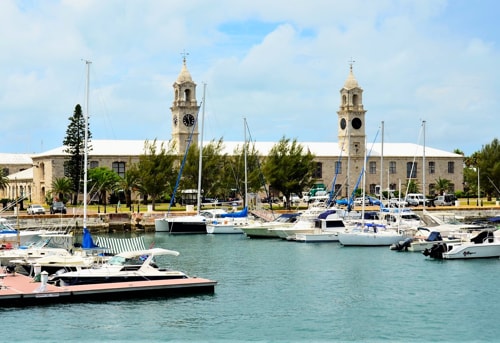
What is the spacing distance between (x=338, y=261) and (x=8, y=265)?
17.2 m

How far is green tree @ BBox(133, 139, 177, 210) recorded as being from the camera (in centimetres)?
8025

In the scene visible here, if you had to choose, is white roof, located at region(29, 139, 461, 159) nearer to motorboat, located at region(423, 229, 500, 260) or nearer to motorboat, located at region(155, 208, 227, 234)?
motorboat, located at region(155, 208, 227, 234)

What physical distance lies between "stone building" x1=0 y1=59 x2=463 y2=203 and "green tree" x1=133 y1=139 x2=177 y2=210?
1033cm

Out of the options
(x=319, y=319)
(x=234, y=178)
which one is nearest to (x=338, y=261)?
(x=319, y=319)

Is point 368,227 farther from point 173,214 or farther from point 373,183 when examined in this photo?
point 373,183

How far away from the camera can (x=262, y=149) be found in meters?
102

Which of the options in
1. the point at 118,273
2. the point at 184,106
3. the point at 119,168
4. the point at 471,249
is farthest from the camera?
the point at 184,106

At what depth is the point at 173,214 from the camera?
2923 inches

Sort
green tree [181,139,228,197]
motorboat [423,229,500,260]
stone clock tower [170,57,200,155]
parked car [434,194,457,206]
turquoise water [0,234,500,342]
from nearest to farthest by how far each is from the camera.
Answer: turquoise water [0,234,500,342], motorboat [423,229,500,260], green tree [181,139,228,197], parked car [434,194,457,206], stone clock tower [170,57,200,155]

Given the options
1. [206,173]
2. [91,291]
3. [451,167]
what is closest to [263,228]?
[206,173]

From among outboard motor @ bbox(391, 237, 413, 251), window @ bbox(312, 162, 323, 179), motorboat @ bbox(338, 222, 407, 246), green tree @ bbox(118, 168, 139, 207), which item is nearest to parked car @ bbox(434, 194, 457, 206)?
window @ bbox(312, 162, 323, 179)

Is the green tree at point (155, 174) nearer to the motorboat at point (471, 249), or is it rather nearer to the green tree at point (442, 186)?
the green tree at point (442, 186)

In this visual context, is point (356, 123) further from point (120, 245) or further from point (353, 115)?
point (120, 245)

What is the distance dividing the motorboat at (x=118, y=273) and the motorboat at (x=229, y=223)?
2958cm
